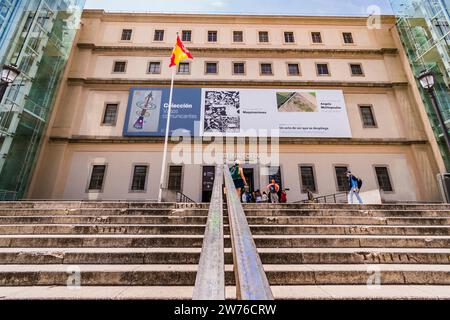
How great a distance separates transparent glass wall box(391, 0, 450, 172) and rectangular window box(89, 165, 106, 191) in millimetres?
22374

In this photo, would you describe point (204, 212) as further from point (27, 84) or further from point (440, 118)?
point (27, 84)

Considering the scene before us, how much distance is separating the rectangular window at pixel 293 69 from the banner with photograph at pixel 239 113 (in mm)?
2106

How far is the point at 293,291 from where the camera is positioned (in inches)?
98.7

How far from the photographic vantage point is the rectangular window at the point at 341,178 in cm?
1441

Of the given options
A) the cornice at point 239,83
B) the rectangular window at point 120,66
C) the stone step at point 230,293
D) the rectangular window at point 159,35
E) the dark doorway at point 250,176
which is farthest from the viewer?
the rectangular window at point 159,35

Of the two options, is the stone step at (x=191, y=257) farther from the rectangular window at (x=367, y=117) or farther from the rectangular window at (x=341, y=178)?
the rectangular window at (x=367, y=117)

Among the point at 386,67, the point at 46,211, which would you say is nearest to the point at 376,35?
the point at 386,67

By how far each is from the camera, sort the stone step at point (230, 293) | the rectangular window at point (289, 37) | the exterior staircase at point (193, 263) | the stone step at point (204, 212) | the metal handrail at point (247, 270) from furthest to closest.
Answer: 1. the rectangular window at point (289, 37)
2. the stone step at point (204, 212)
3. the exterior staircase at point (193, 263)
4. the stone step at point (230, 293)
5. the metal handrail at point (247, 270)

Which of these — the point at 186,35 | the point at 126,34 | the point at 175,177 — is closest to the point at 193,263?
the point at 175,177

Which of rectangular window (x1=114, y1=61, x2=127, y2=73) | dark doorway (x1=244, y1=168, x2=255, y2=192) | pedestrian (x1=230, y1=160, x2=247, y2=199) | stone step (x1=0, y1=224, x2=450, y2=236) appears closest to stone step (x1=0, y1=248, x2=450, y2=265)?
stone step (x1=0, y1=224, x2=450, y2=236)

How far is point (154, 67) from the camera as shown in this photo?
17.6 m

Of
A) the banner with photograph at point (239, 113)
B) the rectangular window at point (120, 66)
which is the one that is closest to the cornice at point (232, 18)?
the rectangular window at point (120, 66)

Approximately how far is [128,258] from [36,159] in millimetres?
14758

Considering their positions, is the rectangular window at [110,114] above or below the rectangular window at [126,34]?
below
